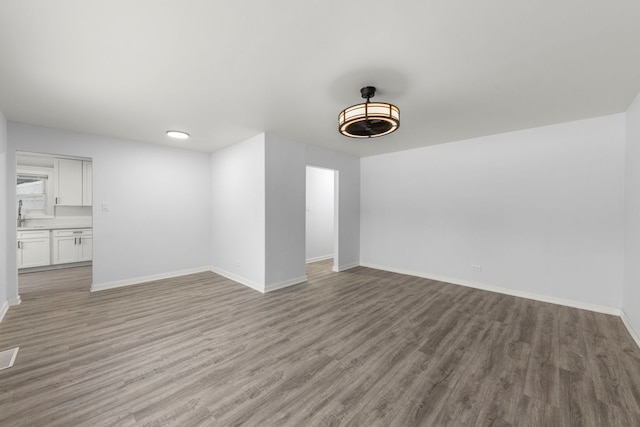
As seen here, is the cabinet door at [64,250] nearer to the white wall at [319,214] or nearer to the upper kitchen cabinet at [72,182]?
the upper kitchen cabinet at [72,182]

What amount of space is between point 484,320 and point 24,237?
8200mm

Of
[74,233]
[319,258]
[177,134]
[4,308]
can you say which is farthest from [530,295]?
[74,233]

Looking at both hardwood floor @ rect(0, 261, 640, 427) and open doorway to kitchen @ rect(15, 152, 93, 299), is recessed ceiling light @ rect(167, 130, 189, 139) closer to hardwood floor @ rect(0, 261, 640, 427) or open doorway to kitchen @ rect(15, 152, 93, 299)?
open doorway to kitchen @ rect(15, 152, 93, 299)

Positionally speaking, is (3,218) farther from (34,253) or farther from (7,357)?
(34,253)

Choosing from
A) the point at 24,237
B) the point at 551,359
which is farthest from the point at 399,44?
the point at 24,237

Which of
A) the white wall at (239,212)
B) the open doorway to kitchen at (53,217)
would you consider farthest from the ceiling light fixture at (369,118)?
the open doorway to kitchen at (53,217)

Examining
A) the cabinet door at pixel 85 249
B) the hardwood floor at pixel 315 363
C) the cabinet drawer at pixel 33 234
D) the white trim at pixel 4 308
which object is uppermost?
the cabinet drawer at pixel 33 234

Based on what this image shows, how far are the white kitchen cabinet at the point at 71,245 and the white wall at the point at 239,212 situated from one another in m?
3.04

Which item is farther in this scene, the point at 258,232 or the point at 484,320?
the point at 258,232

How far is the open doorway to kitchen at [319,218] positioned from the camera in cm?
622

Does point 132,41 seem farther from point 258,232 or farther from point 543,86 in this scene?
point 543,86

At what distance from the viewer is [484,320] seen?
2.97 metres

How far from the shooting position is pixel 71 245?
18.1 feet

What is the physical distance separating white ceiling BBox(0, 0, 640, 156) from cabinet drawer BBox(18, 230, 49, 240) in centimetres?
305
